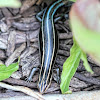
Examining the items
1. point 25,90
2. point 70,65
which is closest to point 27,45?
point 25,90

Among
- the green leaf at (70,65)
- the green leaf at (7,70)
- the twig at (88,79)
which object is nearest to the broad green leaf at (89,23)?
the green leaf at (70,65)

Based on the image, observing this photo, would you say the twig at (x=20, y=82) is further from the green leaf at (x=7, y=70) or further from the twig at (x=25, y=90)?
the green leaf at (x=7, y=70)

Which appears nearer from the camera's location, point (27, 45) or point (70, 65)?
point (70, 65)

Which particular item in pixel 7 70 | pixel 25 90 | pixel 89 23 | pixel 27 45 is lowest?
pixel 25 90

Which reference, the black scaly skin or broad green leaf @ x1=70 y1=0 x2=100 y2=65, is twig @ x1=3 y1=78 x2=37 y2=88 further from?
broad green leaf @ x1=70 y1=0 x2=100 y2=65

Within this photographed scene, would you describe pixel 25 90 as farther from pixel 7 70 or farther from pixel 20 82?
pixel 7 70

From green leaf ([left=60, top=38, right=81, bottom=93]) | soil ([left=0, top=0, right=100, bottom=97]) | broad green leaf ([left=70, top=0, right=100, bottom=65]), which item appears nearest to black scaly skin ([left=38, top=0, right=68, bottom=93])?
soil ([left=0, top=0, right=100, bottom=97])

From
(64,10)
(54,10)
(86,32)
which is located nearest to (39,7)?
(54,10)
